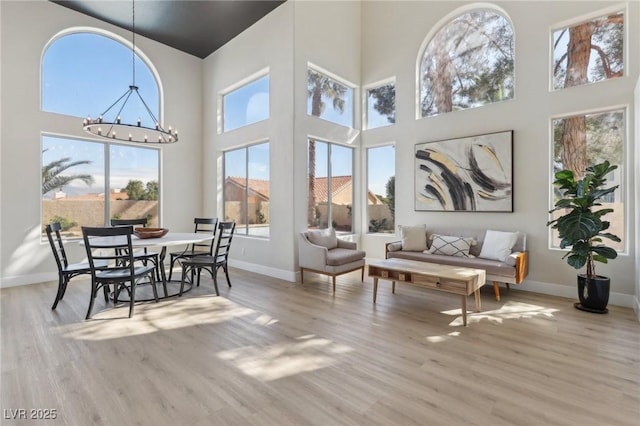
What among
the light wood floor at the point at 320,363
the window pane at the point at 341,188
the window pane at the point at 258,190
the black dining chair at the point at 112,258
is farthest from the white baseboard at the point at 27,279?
the window pane at the point at 341,188

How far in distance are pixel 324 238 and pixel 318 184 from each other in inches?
44.1

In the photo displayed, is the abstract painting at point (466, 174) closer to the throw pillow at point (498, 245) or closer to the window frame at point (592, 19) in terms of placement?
the throw pillow at point (498, 245)

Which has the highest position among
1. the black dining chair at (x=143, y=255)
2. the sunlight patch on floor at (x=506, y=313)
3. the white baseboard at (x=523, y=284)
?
the black dining chair at (x=143, y=255)

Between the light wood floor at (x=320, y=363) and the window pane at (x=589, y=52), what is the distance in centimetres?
299

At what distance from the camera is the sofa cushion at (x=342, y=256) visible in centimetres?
439

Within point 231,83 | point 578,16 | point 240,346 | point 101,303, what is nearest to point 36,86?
point 231,83

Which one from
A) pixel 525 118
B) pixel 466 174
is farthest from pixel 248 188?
pixel 525 118

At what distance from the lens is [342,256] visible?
451cm

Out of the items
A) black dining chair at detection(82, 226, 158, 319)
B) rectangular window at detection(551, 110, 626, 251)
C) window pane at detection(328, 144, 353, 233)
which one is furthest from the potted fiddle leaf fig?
black dining chair at detection(82, 226, 158, 319)

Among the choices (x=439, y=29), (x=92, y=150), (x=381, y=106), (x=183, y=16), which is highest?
(x=183, y=16)

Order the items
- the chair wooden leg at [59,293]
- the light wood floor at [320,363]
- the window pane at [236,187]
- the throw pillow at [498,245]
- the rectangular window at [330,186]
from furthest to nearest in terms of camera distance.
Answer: the window pane at [236,187]
the rectangular window at [330,186]
the throw pillow at [498,245]
the chair wooden leg at [59,293]
the light wood floor at [320,363]

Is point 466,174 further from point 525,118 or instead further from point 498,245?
point 498,245

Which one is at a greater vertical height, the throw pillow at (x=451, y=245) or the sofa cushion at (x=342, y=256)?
the throw pillow at (x=451, y=245)

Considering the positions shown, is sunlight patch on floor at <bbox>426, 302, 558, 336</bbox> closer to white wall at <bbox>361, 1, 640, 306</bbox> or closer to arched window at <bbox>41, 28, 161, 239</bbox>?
white wall at <bbox>361, 1, 640, 306</bbox>
